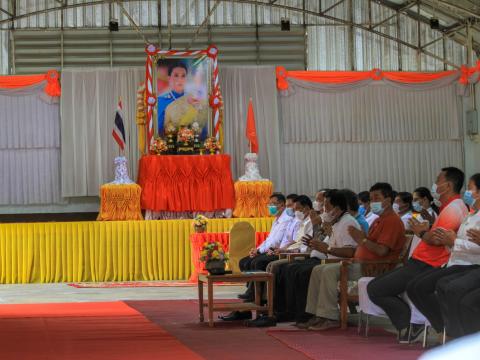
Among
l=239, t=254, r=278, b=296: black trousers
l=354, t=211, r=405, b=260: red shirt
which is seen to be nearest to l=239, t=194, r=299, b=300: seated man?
l=239, t=254, r=278, b=296: black trousers

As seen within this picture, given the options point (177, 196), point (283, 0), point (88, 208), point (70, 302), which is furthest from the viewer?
point (283, 0)

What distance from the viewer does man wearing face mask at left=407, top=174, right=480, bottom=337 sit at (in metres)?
4.84

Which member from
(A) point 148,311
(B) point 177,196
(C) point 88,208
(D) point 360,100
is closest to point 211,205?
(B) point 177,196

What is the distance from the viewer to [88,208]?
1622 cm

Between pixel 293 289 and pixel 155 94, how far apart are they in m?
8.79

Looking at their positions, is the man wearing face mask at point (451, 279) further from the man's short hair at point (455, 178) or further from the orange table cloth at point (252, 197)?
the orange table cloth at point (252, 197)

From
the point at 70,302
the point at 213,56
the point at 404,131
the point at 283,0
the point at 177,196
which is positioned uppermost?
the point at 283,0

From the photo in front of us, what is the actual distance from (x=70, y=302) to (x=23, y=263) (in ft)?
13.1

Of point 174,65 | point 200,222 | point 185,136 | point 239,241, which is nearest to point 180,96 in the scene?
point 174,65

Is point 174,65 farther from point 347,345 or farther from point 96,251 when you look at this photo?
point 347,345

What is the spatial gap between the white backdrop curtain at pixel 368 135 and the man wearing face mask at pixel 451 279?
1125 centimetres

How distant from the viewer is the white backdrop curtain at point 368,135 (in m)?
16.8

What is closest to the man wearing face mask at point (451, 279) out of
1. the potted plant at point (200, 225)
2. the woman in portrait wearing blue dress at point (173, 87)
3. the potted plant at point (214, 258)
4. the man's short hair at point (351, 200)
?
the man's short hair at point (351, 200)

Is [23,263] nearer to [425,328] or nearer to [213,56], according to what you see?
[213,56]
